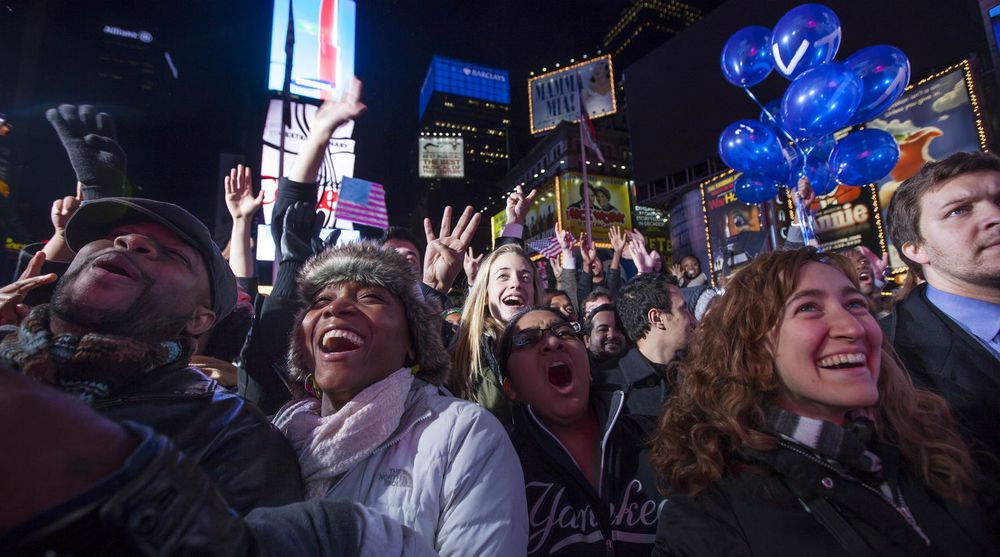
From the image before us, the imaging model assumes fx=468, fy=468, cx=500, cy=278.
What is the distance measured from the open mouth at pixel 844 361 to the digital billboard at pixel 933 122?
10.5 metres

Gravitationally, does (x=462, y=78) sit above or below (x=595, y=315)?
above

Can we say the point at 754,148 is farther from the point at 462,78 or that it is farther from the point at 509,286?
the point at 462,78

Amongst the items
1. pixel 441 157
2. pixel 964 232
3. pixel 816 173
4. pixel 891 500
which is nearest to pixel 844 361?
pixel 891 500

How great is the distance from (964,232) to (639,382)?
6.69ft

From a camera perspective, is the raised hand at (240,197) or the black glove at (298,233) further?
the raised hand at (240,197)

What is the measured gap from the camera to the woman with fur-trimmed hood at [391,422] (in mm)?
1704

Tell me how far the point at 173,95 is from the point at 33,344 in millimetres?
28591

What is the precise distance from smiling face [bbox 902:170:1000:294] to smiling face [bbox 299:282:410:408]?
2.87 metres

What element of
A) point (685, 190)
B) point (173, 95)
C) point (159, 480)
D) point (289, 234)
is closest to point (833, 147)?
point (289, 234)

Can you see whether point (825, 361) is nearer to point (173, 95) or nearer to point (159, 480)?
point (159, 480)

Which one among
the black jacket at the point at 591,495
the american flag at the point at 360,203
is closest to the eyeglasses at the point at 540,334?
the black jacket at the point at 591,495

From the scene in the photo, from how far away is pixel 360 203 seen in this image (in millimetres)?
5398

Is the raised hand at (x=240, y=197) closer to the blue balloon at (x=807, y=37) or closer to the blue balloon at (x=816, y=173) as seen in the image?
the blue balloon at (x=807, y=37)

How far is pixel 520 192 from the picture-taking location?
16.8ft
